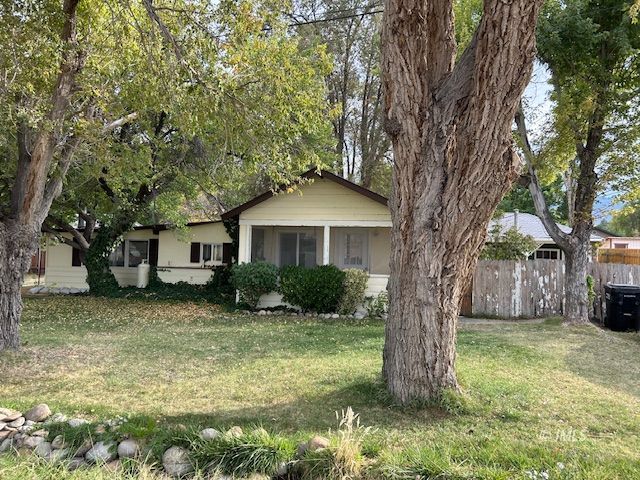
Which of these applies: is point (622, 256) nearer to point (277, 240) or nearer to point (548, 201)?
point (548, 201)

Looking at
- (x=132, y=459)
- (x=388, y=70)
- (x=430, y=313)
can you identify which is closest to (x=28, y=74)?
(x=388, y=70)

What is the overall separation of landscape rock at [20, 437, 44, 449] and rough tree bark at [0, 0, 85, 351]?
3765mm

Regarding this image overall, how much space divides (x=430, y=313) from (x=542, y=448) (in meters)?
1.53

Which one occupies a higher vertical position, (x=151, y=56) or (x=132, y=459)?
(x=151, y=56)

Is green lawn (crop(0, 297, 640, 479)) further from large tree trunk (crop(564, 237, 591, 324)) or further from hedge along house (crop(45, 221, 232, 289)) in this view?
hedge along house (crop(45, 221, 232, 289))

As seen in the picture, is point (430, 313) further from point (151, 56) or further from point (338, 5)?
point (338, 5)

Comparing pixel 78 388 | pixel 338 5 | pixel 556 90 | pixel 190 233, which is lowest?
pixel 78 388

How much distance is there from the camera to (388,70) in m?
4.88

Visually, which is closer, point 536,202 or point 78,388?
point 78,388

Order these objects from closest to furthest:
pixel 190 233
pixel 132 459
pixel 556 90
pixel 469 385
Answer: pixel 132 459, pixel 469 385, pixel 556 90, pixel 190 233

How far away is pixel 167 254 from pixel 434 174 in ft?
50.7

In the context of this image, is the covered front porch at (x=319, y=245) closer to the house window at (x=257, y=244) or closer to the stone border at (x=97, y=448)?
the house window at (x=257, y=244)

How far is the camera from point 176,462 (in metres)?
3.56

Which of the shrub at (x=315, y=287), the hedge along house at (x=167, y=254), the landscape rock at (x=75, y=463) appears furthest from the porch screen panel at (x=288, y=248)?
the landscape rock at (x=75, y=463)
